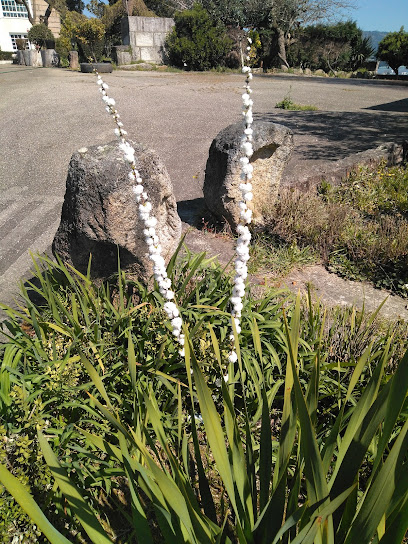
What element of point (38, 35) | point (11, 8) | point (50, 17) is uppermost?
point (11, 8)

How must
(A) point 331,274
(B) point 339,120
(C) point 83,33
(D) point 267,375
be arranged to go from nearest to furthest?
(D) point 267,375 < (A) point 331,274 < (B) point 339,120 < (C) point 83,33

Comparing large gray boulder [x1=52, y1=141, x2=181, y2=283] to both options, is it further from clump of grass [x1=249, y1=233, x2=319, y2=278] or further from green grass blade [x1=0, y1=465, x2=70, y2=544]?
green grass blade [x1=0, y1=465, x2=70, y2=544]

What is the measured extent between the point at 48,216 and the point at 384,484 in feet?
17.3

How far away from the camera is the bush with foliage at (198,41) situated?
65.9 feet

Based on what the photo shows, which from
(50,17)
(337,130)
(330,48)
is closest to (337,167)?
(337,130)

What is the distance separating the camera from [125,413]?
7.88 ft

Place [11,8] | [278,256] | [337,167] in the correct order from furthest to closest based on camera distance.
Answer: [11,8] < [337,167] < [278,256]

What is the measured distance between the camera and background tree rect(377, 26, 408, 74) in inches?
880

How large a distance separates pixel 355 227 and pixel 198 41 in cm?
1856

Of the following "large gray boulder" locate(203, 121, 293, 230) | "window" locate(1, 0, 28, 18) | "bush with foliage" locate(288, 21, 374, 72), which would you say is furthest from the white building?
"large gray boulder" locate(203, 121, 293, 230)

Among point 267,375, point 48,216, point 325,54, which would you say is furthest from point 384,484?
point 325,54

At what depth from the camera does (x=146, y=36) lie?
22.9 meters

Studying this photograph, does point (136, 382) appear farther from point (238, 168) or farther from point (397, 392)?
point (238, 168)

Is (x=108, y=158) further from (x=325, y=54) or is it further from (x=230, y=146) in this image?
(x=325, y=54)
